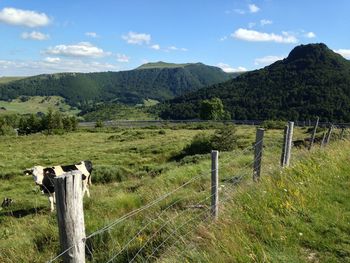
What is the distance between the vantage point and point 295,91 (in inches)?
5758

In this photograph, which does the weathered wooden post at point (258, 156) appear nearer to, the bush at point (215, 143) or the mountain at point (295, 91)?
the bush at point (215, 143)

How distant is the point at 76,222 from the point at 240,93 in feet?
580

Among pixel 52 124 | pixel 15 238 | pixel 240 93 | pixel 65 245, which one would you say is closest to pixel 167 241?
pixel 65 245

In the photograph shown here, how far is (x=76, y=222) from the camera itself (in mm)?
3941

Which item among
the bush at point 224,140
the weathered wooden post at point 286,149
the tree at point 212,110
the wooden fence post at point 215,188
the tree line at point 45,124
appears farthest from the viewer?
the tree at point 212,110

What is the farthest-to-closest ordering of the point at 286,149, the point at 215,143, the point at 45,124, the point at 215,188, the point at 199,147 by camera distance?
the point at 45,124, the point at 199,147, the point at 215,143, the point at 286,149, the point at 215,188

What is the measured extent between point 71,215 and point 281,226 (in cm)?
330

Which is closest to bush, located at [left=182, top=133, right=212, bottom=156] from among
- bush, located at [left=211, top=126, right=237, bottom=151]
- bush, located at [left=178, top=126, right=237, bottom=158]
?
bush, located at [left=178, top=126, right=237, bottom=158]

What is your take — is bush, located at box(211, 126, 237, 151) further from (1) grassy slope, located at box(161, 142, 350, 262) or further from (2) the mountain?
(2) the mountain

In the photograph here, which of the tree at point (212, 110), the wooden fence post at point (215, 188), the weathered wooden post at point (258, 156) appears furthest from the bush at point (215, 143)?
the tree at point (212, 110)

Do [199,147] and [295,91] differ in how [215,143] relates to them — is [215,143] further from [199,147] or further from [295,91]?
[295,91]

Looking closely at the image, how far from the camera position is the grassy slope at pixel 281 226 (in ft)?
16.9

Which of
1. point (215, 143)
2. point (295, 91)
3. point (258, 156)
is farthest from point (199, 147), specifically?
point (295, 91)

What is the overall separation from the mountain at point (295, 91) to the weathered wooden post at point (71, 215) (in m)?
111
